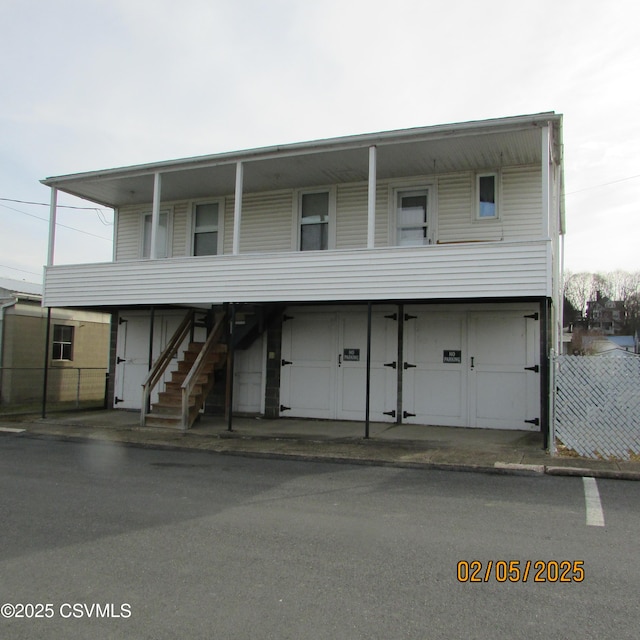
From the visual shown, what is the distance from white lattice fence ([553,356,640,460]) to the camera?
26.8 ft

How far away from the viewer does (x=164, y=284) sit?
11.6m

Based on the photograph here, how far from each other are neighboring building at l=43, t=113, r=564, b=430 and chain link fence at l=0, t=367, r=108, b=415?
14.9 ft

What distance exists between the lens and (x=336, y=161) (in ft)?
37.1

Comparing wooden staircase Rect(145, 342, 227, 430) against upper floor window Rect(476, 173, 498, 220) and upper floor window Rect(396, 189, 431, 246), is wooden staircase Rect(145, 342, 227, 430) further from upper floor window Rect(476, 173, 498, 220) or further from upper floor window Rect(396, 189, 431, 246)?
upper floor window Rect(476, 173, 498, 220)

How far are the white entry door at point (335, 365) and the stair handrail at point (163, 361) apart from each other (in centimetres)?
225

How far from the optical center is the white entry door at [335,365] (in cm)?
1212

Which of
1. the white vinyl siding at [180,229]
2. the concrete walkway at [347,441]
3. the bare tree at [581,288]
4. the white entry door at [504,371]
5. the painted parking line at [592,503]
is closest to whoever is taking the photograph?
the painted parking line at [592,503]

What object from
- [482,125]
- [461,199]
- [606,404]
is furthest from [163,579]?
[461,199]

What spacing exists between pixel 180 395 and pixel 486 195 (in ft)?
24.2

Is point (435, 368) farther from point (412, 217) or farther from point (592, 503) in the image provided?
point (592, 503)

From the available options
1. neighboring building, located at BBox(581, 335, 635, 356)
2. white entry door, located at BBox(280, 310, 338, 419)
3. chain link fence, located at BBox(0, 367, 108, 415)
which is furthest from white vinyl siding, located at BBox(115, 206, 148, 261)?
neighboring building, located at BBox(581, 335, 635, 356)

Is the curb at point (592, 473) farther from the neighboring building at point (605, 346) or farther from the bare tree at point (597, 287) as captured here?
the bare tree at point (597, 287)
